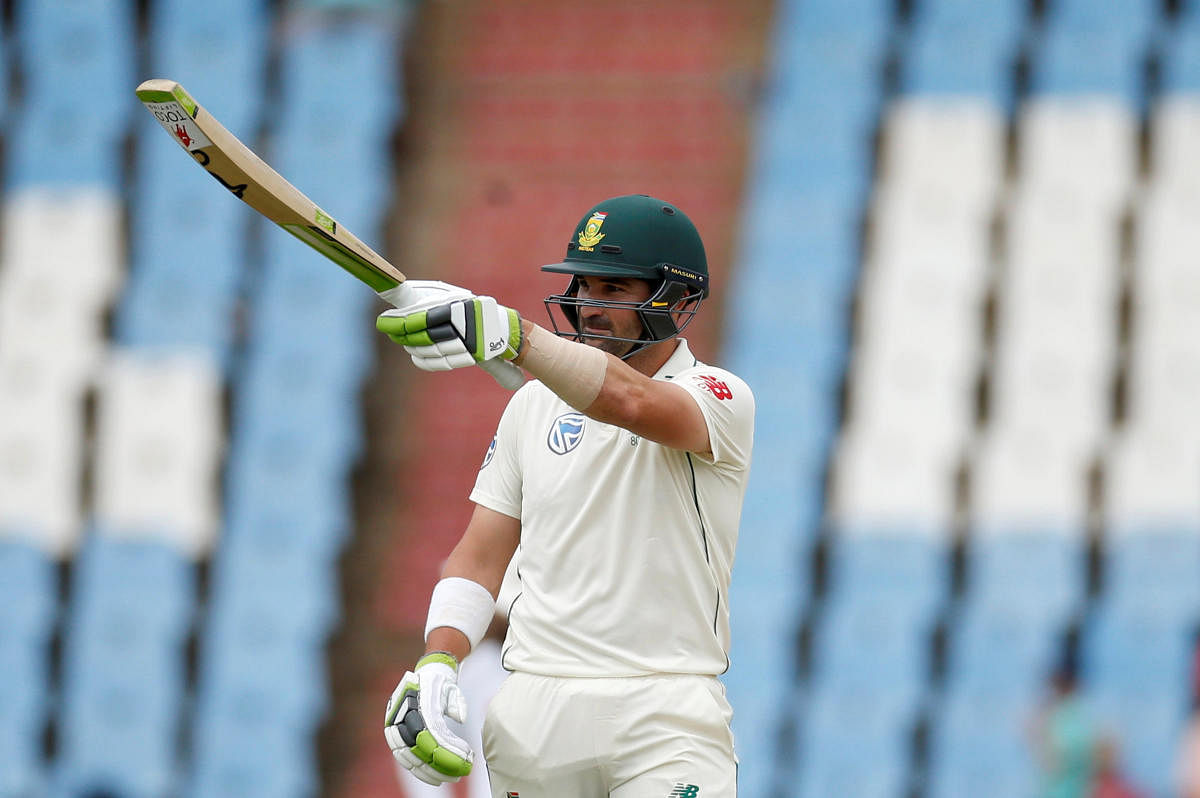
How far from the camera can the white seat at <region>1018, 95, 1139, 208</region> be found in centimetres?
899

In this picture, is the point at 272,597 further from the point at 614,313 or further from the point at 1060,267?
the point at 614,313

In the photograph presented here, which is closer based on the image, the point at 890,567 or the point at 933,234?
the point at 890,567

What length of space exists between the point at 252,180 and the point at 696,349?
21.4ft

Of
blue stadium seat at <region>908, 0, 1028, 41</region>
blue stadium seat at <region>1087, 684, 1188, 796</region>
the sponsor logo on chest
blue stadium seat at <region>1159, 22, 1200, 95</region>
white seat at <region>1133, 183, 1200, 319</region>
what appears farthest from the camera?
blue stadium seat at <region>908, 0, 1028, 41</region>

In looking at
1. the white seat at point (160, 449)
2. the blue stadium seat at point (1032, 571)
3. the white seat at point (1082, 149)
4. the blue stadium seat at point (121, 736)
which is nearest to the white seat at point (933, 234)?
the white seat at point (1082, 149)

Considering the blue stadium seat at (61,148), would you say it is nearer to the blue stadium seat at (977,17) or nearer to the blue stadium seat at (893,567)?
the blue stadium seat at (977,17)

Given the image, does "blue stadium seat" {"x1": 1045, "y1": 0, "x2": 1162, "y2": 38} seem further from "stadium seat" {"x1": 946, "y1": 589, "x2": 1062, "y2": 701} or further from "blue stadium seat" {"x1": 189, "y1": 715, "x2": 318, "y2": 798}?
"blue stadium seat" {"x1": 189, "y1": 715, "x2": 318, "y2": 798}

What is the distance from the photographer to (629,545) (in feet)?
10.6

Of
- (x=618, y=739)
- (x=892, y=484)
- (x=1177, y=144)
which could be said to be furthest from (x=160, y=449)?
(x=618, y=739)

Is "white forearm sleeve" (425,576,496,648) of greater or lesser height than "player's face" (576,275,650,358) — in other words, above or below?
below

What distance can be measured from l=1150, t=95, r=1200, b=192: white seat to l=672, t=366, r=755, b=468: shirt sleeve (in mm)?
6312

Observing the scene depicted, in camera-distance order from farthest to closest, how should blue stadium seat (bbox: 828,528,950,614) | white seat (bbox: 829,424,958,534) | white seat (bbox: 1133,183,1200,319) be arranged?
1. white seat (bbox: 1133,183,1200,319)
2. white seat (bbox: 829,424,958,534)
3. blue stadium seat (bbox: 828,528,950,614)

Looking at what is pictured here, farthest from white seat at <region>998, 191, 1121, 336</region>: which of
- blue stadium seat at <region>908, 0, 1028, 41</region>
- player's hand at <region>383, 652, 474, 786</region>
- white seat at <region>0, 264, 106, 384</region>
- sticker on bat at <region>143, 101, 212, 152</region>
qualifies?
sticker on bat at <region>143, 101, 212, 152</region>

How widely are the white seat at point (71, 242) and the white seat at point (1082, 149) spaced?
5.55m
